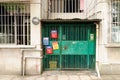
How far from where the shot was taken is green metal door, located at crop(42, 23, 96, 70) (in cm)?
1105

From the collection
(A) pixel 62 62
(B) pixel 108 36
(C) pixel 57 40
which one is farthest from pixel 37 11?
(B) pixel 108 36

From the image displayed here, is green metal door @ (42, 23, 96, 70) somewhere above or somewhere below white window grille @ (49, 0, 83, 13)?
below

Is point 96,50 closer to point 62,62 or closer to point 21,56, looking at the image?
point 62,62

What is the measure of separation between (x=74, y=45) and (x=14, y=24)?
304cm

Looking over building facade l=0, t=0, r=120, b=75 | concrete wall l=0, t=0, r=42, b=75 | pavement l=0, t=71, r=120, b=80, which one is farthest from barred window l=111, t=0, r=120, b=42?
concrete wall l=0, t=0, r=42, b=75

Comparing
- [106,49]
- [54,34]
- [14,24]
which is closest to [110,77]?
[106,49]

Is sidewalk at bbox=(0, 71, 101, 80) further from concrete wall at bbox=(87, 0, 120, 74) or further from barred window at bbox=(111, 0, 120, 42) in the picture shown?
barred window at bbox=(111, 0, 120, 42)

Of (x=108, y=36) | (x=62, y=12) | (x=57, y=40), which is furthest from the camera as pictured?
(x=62, y=12)

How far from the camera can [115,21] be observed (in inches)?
413

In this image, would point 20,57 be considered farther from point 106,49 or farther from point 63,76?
point 106,49

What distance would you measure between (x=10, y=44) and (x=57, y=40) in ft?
7.38

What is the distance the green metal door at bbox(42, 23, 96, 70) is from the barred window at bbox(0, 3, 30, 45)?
34.9 inches

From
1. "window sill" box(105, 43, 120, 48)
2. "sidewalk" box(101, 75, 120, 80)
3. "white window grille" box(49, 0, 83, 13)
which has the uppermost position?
"white window grille" box(49, 0, 83, 13)

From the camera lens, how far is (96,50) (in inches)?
430
